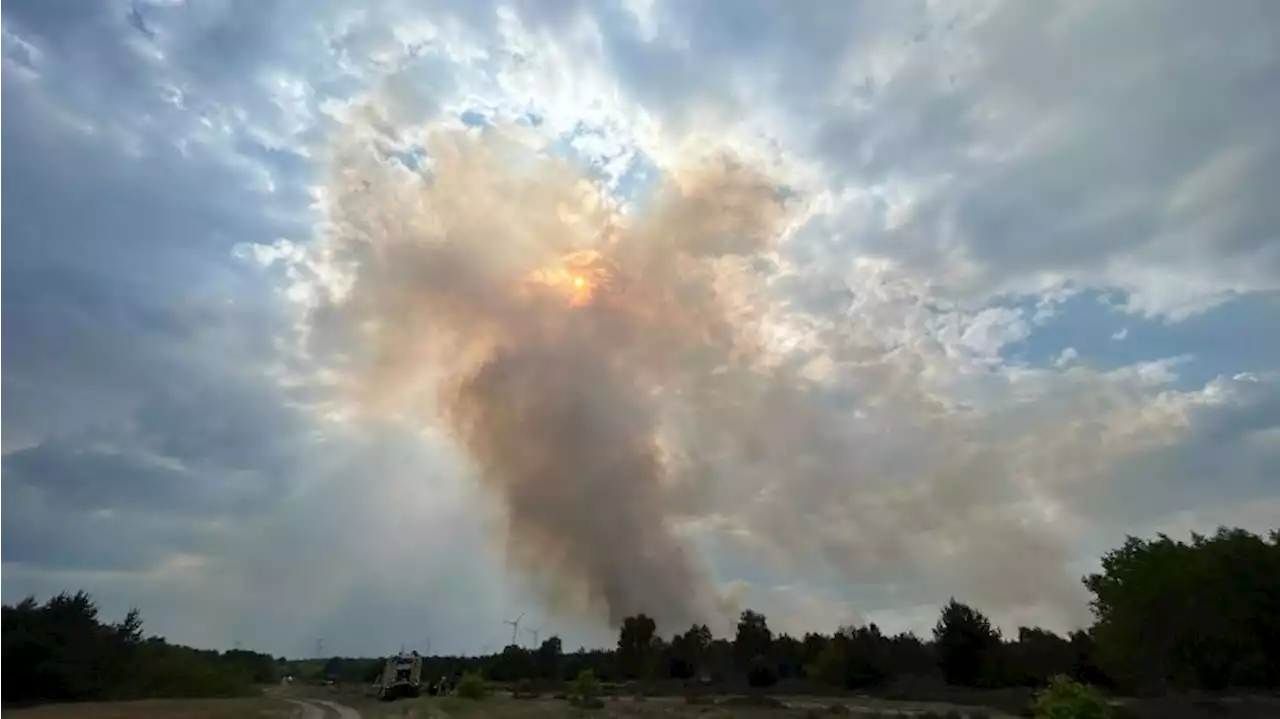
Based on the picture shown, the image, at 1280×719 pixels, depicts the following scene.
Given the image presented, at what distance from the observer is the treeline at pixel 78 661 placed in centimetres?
7906

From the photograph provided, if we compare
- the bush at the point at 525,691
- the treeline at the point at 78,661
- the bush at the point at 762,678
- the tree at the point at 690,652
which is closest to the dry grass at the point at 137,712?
the treeline at the point at 78,661

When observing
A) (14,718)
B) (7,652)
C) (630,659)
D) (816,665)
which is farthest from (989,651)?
(7,652)

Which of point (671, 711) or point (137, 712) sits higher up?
point (671, 711)

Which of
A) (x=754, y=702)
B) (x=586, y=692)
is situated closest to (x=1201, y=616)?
(x=754, y=702)

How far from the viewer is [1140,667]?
65.1m

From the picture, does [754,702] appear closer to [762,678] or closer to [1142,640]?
[1142,640]

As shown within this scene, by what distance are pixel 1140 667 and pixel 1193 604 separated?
6.97m

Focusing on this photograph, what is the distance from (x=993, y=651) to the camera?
98.1 m

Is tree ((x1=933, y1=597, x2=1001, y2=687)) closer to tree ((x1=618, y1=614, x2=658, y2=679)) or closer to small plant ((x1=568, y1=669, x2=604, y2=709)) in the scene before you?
small plant ((x1=568, y1=669, x2=604, y2=709))

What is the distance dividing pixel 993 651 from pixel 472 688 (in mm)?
54955

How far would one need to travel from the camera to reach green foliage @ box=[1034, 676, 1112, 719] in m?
26.6

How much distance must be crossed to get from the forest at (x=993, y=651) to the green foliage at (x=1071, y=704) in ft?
124

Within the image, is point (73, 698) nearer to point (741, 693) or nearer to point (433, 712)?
point (433, 712)

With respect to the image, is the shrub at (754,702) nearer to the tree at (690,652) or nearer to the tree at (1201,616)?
the tree at (1201,616)
